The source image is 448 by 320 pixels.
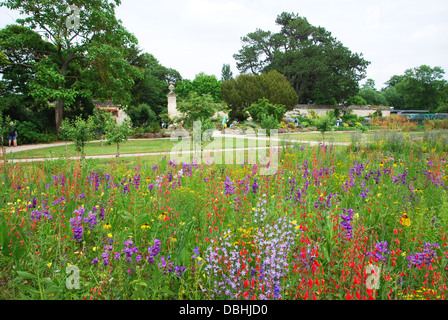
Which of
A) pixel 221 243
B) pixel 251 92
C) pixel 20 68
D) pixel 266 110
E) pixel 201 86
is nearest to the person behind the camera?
pixel 221 243

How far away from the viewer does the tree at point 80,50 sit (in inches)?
685

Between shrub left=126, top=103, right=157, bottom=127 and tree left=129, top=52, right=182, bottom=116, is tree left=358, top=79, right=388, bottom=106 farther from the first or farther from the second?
shrub left=126, top=103, right=157, bottom=127

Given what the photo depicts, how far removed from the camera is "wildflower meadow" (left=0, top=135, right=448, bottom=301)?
2.12m

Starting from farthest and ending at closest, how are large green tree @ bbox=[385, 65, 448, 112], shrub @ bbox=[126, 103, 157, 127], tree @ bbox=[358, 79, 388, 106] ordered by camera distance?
tree @ bbox=[358, 79, 388, 106], large green tree @ bbox=[385, 65, 448, 112], shrub @ bbox=[126, 103, 157, 127]

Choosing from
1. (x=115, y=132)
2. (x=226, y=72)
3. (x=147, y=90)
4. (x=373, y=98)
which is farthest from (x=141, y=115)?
(x=373, y=98)

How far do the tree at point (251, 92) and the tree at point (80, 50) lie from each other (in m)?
Answer: 17.8

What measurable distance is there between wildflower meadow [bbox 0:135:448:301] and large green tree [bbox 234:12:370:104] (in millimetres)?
42936

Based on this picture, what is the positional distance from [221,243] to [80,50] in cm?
1987

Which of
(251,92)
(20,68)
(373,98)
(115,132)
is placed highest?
(373,98)

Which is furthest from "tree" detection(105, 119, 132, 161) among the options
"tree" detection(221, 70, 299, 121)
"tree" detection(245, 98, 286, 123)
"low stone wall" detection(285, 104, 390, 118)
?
"low stone wall" detection(285, 104, 390, 118)

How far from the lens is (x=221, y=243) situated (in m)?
2.48

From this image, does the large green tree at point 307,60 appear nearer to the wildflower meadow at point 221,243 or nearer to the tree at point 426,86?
the tree at point 426,86

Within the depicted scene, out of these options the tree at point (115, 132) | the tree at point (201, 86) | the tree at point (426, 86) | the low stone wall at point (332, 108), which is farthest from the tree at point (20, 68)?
the tree at point (426, 86)

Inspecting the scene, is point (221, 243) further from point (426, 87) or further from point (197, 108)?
point (426, 87)
